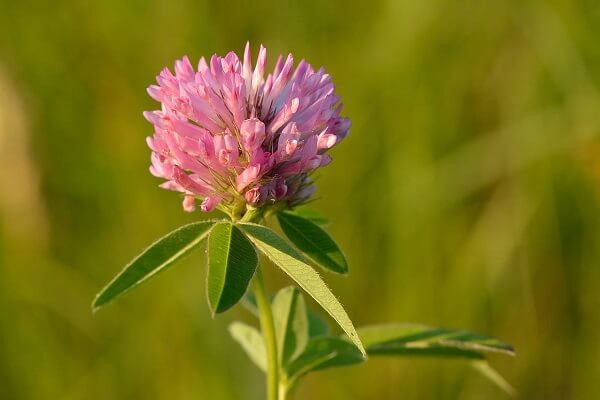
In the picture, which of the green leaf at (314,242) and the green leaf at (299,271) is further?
the green leaf at (314,242)

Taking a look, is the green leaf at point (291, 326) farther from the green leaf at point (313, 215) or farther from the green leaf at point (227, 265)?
the green leaf at point (227, 265)

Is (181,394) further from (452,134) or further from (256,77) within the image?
(256,77)

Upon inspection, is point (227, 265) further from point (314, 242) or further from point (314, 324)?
point (314, 324)

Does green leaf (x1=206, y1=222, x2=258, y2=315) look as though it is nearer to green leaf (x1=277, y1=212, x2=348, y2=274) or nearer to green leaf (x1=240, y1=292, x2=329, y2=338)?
green leaf (x1=277, y1=212, x2=348, y2=274)

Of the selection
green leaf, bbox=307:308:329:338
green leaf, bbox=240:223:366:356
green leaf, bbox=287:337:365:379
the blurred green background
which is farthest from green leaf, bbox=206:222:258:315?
the blurred green background

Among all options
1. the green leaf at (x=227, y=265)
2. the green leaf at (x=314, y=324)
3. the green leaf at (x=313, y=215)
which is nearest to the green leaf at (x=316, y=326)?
the green leaf at (x=314, y=324)

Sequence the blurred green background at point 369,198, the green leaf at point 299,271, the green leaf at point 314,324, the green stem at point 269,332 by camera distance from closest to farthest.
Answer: the green leaf at point 299,271 < the green stem at point 269,332 < the green leaf at point 314,324 < the blurred green background at point 369,198
